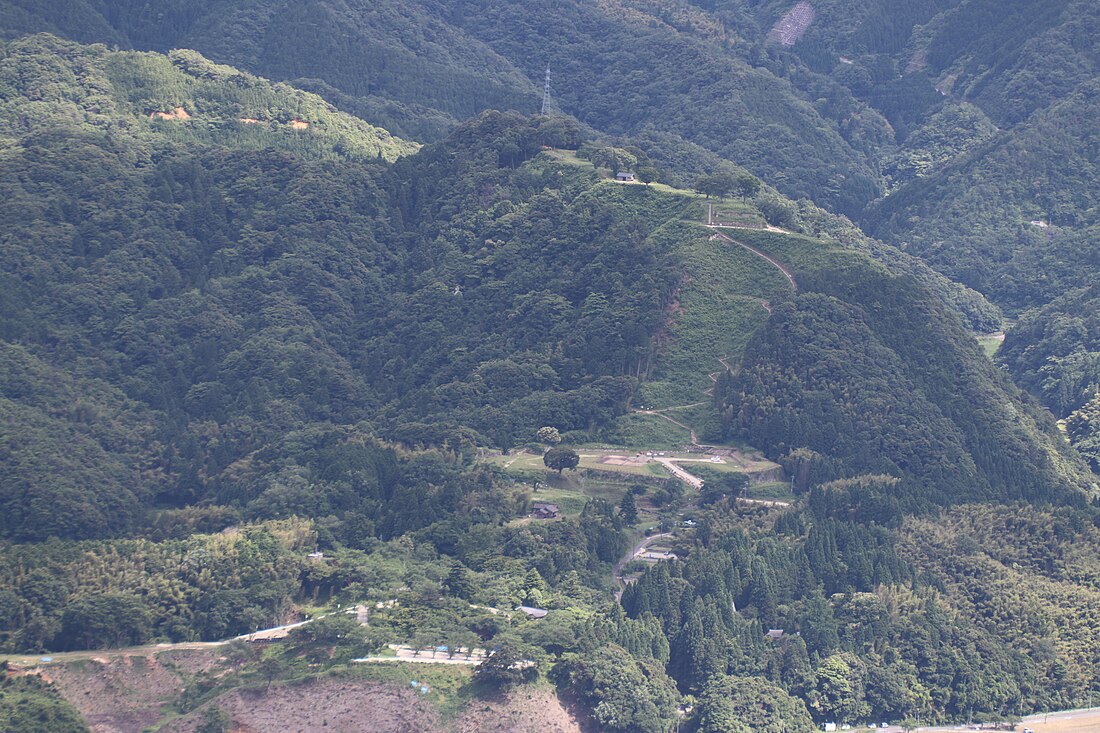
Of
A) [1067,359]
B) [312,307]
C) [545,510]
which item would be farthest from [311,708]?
[1067,359]

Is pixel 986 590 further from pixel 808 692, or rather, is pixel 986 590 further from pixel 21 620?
pixel 21 620

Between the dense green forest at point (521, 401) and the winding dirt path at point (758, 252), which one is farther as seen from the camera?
the winding dirt path at point (758, 252)

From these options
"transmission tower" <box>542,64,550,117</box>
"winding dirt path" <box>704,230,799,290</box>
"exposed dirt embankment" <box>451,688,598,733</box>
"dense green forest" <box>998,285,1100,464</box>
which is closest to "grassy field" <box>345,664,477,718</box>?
"exposed dirt embankment" <box>451,688,598,733</box>

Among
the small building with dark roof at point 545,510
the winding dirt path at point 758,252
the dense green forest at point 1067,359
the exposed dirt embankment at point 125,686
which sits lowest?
the exposed dirt embankment at point 125,686

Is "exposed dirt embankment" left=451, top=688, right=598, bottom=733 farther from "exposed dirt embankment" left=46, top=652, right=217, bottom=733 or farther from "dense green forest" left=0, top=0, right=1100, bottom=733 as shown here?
"exposed dirt embankment" left=46, top=652, right=217, bottom=733

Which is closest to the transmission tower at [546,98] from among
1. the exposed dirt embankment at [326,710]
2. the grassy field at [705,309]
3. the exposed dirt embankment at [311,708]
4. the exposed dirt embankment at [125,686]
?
the grassy field at [705,309]

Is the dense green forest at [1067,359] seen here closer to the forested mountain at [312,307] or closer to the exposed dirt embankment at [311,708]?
the forested mountain at [312,307]

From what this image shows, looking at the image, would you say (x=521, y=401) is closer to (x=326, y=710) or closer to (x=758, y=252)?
(x=758, y=252)

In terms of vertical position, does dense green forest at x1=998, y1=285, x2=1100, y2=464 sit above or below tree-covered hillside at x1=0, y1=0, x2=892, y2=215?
below
